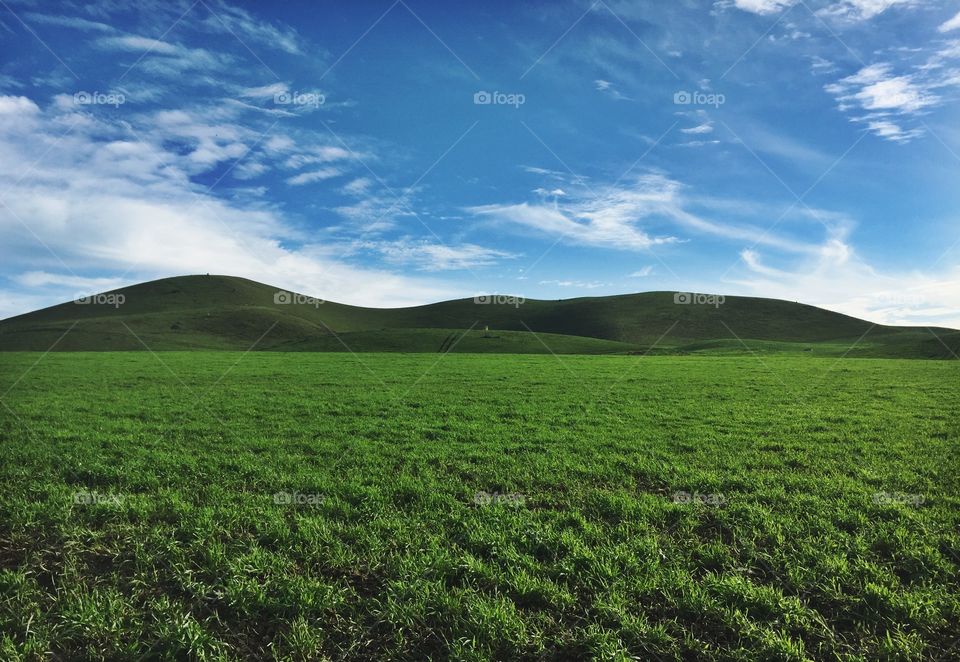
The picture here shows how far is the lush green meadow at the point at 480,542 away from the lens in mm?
5848

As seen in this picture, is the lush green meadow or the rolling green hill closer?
the lush green meadow

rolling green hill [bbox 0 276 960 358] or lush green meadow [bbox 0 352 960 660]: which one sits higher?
rolling green hill [bbox 0 276 960 358]

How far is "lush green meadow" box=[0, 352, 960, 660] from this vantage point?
5.85 meters

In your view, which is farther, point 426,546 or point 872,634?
point 426,546

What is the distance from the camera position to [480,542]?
802 cm

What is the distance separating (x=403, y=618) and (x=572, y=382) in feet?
93.1

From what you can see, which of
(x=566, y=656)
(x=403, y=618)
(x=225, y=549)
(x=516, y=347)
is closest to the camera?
(x=566, y=656)

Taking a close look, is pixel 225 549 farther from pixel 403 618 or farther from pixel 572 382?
pixel 572 382

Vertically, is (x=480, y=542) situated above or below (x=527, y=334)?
below

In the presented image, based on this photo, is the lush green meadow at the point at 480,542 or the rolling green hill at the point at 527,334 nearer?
the lush green meadow at the point at 480,542

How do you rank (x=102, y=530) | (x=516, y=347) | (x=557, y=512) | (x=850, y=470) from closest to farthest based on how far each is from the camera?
1. (x=102, y=530)
2. (x=557, y=512)
3. (x=850, y=470)
4. (x=516, y=347)

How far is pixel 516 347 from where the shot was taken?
307 feet

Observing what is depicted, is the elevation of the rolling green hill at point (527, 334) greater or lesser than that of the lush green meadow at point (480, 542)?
greater

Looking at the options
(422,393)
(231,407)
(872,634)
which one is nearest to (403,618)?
(872,634)
